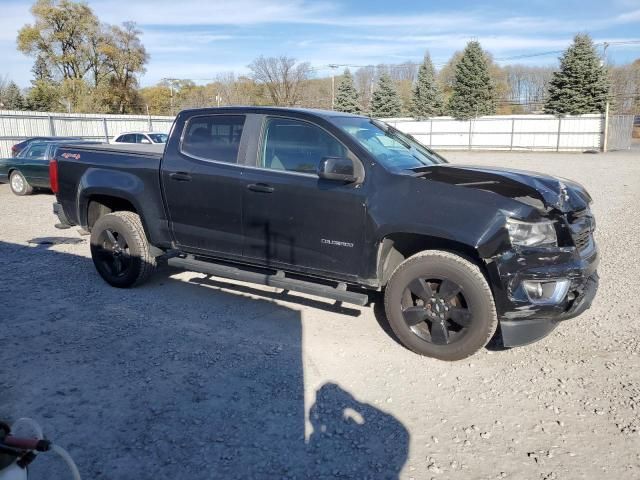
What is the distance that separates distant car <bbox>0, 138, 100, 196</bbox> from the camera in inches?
555

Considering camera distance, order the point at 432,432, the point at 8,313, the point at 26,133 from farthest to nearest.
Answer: the point at 26,133, the point at 8,313, the point at 432,432

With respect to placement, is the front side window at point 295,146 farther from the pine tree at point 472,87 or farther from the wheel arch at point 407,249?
the pine tree at point 472,87

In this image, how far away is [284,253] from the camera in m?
4.82

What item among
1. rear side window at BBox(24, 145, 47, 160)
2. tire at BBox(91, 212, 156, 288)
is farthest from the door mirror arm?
rear side window at BBox(24, 145, 47, 160)

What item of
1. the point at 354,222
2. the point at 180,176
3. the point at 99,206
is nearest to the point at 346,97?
the point at 99,206

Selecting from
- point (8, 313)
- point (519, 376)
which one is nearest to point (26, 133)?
point (8, 313)

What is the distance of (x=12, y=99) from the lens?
49094mm

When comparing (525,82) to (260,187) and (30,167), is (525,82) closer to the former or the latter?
(30,167)

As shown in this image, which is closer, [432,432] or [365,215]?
[432,432]

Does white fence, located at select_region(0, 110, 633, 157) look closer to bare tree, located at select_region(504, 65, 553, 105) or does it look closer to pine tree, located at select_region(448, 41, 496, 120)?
pine tree, located at select_region(448, 41, 496, 120)

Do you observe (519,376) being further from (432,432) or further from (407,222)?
(407,222)

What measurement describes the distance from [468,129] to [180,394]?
129 feet

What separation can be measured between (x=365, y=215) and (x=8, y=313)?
3605 millimetres

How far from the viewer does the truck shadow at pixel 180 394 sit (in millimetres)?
2961
